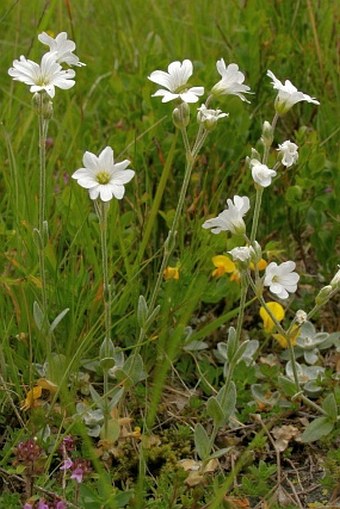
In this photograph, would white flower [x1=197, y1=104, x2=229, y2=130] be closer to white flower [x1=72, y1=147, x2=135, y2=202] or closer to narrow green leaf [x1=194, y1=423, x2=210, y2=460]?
white flower [x1=72, y1=147, x2=135, y2=202]

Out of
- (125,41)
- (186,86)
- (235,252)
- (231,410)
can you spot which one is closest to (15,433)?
(231,410)

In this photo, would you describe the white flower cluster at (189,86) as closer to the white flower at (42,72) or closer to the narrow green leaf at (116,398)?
the white flower at (42,72)

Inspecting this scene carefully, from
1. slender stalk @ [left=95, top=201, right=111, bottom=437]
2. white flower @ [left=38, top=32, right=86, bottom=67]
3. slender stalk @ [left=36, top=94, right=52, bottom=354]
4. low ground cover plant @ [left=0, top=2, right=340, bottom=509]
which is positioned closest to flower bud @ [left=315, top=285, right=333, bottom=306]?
low ground cover plant @ [left=0, top=2, right=340, bottom=509]

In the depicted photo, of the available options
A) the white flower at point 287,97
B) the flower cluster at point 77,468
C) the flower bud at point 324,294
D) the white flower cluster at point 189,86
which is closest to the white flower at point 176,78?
the white flower cluster at point 189,86

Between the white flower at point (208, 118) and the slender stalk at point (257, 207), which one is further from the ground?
the white flower at point (208, 118)

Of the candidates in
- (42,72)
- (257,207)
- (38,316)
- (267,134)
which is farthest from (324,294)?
(42,72)

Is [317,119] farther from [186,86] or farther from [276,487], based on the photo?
[276,487]

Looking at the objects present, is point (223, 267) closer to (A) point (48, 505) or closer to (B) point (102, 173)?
(B) point (102, 173)
